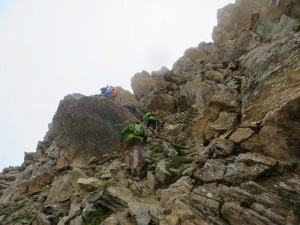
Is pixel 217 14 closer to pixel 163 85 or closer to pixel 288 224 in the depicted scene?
pixel 163 85

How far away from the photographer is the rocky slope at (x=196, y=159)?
12.7m

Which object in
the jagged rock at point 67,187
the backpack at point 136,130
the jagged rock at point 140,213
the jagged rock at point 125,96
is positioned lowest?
the jagged rock at point 140,213

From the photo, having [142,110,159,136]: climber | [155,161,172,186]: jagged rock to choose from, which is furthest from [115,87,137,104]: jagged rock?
[155,161,172,186]: jagged rock

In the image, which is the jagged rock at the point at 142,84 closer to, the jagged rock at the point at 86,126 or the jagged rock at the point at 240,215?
the jagged rock at the point at 86,126

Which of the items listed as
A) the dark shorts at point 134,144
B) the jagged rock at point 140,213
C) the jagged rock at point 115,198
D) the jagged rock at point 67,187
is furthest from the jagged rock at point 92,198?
the dark shorts at point 134,144

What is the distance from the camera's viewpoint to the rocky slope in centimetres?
1266

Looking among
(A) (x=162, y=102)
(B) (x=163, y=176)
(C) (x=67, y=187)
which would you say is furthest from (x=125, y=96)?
(B) (x=163, y=176)

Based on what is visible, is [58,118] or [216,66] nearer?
[58,118]

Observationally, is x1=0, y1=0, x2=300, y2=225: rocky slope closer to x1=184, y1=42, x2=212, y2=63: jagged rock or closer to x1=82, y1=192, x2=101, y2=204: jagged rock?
x1=82, y1=192, x2=101, y2=204: jagged rock

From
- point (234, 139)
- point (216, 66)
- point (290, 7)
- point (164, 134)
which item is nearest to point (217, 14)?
point (216, 66)

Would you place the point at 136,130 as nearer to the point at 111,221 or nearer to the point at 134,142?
the point at 134,142

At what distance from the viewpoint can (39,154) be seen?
39500 mm

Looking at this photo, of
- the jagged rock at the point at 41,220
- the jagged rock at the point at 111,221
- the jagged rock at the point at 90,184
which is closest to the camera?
the jagged rock at the point at 111,221

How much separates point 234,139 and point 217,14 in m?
45.6
